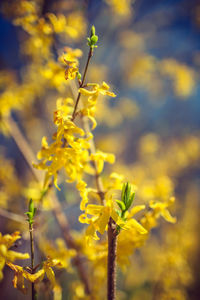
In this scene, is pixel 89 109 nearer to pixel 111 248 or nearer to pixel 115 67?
pixel 111 248

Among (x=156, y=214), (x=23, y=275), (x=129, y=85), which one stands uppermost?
(x=129, y=85)

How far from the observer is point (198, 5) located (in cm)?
309

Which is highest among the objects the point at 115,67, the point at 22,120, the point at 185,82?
the point at 115,67

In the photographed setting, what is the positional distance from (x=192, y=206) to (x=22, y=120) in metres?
3.28

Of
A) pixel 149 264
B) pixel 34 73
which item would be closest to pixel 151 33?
pixel 34 73

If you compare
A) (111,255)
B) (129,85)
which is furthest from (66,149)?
(129,85)

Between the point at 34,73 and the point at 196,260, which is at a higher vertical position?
the point at 34,73

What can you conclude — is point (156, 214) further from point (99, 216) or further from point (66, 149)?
point (66, 149)

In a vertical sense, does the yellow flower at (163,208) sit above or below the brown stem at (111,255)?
above

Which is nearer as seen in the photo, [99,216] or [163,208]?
[99,216]

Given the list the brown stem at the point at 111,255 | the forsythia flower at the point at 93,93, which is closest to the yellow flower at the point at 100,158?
the forsythia flower at the point at 93,93

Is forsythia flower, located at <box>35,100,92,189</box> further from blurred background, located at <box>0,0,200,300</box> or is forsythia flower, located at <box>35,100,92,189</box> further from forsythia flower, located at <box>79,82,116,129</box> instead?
blurred background, located at <box>0,0,200,300</box>

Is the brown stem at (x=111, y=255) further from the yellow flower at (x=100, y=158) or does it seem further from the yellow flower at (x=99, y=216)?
the yellow flower at (x=100, y=158)

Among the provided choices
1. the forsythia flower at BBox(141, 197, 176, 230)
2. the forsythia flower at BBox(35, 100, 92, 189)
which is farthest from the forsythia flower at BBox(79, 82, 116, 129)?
the forsythia flower at BBox(141, 197, 176, 230)
